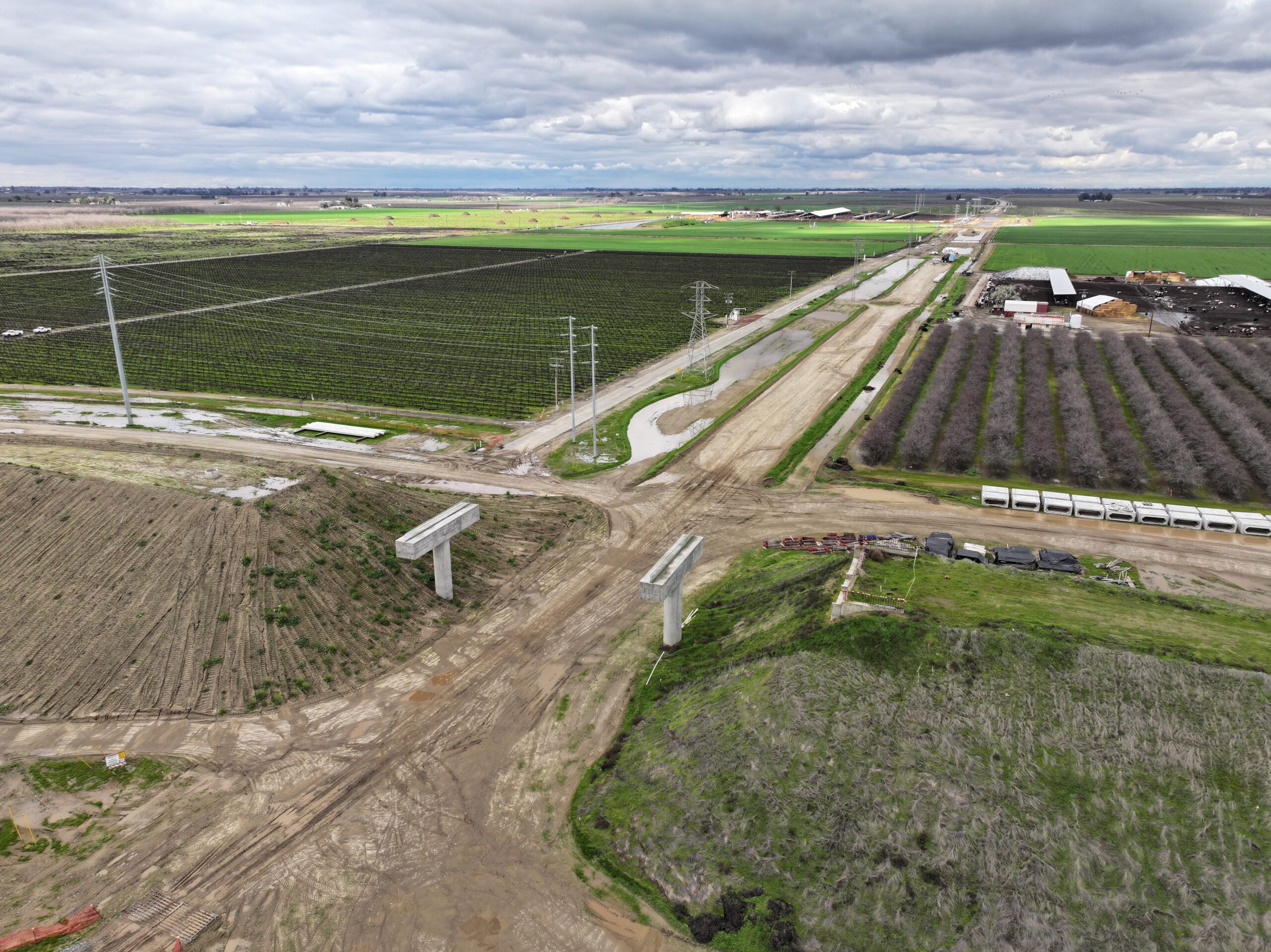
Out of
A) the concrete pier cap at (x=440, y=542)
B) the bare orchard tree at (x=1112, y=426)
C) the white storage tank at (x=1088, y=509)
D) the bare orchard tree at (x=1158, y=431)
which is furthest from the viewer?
the bare orchard tree at (x=1112, y=426)

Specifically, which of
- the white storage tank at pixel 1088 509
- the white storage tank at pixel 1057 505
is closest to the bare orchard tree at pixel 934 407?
the white storage tank at pixel 1057 505

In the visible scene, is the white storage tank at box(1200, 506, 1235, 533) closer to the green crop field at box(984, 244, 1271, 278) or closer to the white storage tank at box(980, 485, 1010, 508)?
the white storage tank at box(980, 485, 1010, 508)

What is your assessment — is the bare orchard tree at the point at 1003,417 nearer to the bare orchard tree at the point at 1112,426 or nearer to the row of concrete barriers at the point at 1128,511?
the row of concrete barriers at the point at 1128,511

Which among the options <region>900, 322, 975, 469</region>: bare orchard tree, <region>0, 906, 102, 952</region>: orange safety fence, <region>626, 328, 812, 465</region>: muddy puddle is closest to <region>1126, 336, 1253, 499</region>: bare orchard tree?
<region>900, 322, 975, 469</region>: bare orchard tree

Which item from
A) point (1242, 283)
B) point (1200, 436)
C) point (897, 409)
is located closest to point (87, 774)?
point (897, 409)

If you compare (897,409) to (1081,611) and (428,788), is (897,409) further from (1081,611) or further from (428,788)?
(428,788)
